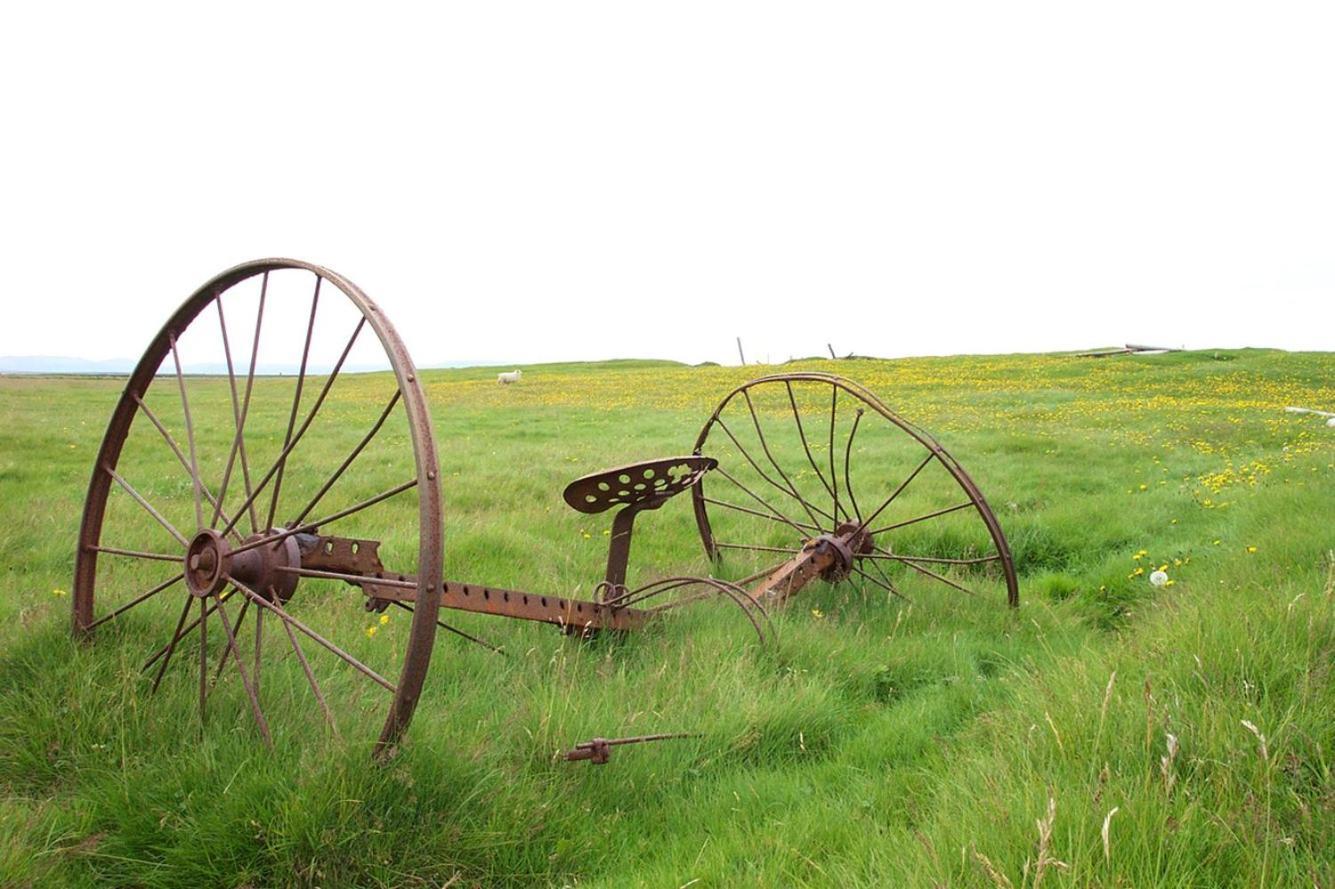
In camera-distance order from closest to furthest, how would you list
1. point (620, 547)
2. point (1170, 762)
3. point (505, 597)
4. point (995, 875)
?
point (995, 875), point (1170, 762), point (505, 597), point (620, 547)

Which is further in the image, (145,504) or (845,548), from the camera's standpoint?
(845,548)

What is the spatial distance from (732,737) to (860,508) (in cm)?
441

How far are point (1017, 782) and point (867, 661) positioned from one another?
1749mm

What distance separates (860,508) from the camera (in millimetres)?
7438

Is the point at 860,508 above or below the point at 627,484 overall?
below

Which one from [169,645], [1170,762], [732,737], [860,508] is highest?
[1170,762]

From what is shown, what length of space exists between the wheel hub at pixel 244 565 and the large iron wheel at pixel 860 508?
2.43m

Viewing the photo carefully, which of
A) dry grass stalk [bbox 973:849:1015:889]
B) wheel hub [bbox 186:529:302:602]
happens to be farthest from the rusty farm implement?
dry grass stalk [bbox 973:849:1015:889]

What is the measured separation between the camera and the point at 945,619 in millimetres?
4926

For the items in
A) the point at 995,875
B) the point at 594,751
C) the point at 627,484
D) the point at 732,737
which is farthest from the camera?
the point at 627,484

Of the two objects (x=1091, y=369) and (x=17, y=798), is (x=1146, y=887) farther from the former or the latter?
(x=1091, y=369)

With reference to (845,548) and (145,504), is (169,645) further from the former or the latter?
(845,548)

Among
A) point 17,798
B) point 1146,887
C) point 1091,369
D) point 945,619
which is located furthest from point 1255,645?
point 1091,369

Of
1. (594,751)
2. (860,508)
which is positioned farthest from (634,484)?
(860,508)
